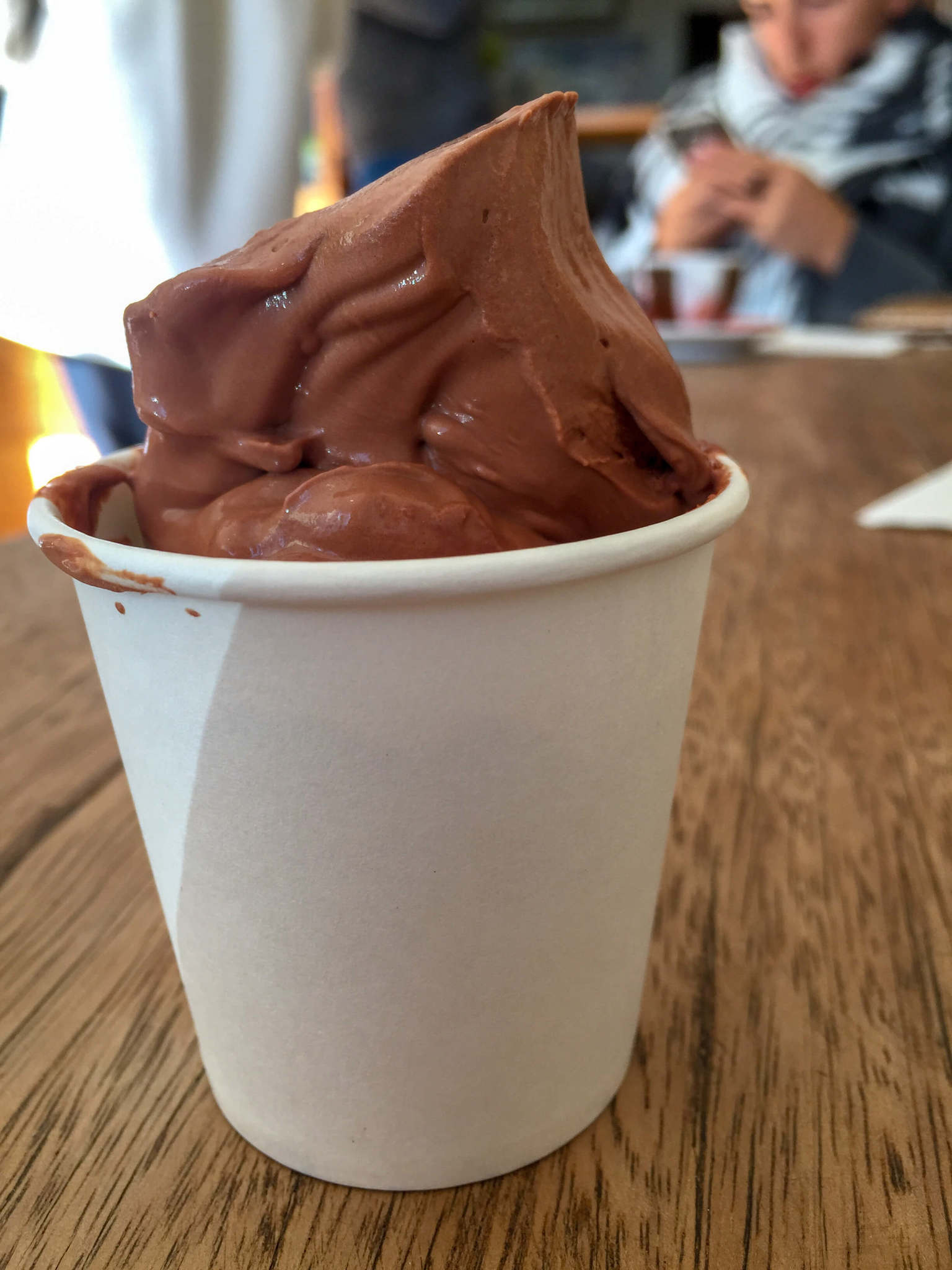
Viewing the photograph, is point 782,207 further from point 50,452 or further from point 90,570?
point 90,570

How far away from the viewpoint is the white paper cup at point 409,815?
12.5 inches

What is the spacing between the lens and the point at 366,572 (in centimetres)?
30

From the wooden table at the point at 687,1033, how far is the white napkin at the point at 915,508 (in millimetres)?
261

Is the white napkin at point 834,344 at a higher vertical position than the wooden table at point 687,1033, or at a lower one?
lower

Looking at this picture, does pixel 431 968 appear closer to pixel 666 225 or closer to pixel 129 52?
A: pixel 129 52

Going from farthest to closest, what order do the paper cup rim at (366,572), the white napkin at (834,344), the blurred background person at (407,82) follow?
the blurred background person at (407,82)
the white napkin at (834,344)
the paper cup rim at (366,572)

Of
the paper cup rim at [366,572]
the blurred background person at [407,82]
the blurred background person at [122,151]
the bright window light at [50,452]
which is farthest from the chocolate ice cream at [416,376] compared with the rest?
the blurred background person at [407,82]

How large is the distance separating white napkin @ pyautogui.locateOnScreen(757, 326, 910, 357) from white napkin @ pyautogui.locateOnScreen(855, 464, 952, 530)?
921mm

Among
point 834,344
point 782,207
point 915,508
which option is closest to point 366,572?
point 915,508

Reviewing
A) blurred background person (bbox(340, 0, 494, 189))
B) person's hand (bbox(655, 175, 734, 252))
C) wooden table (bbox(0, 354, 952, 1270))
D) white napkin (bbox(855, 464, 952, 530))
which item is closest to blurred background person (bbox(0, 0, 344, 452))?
wooden table (bbox(0, 354, 952, 1270))

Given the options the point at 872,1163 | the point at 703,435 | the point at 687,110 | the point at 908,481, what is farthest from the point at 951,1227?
the point at 687,110

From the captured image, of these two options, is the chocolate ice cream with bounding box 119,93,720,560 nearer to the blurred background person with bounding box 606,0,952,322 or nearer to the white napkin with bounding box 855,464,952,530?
the white napkin with bounding box 855,464,952,530

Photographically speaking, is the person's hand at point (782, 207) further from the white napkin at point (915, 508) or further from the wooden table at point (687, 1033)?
the wooden table at point (687, 1033)

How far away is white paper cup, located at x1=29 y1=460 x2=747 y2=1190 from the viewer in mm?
317
